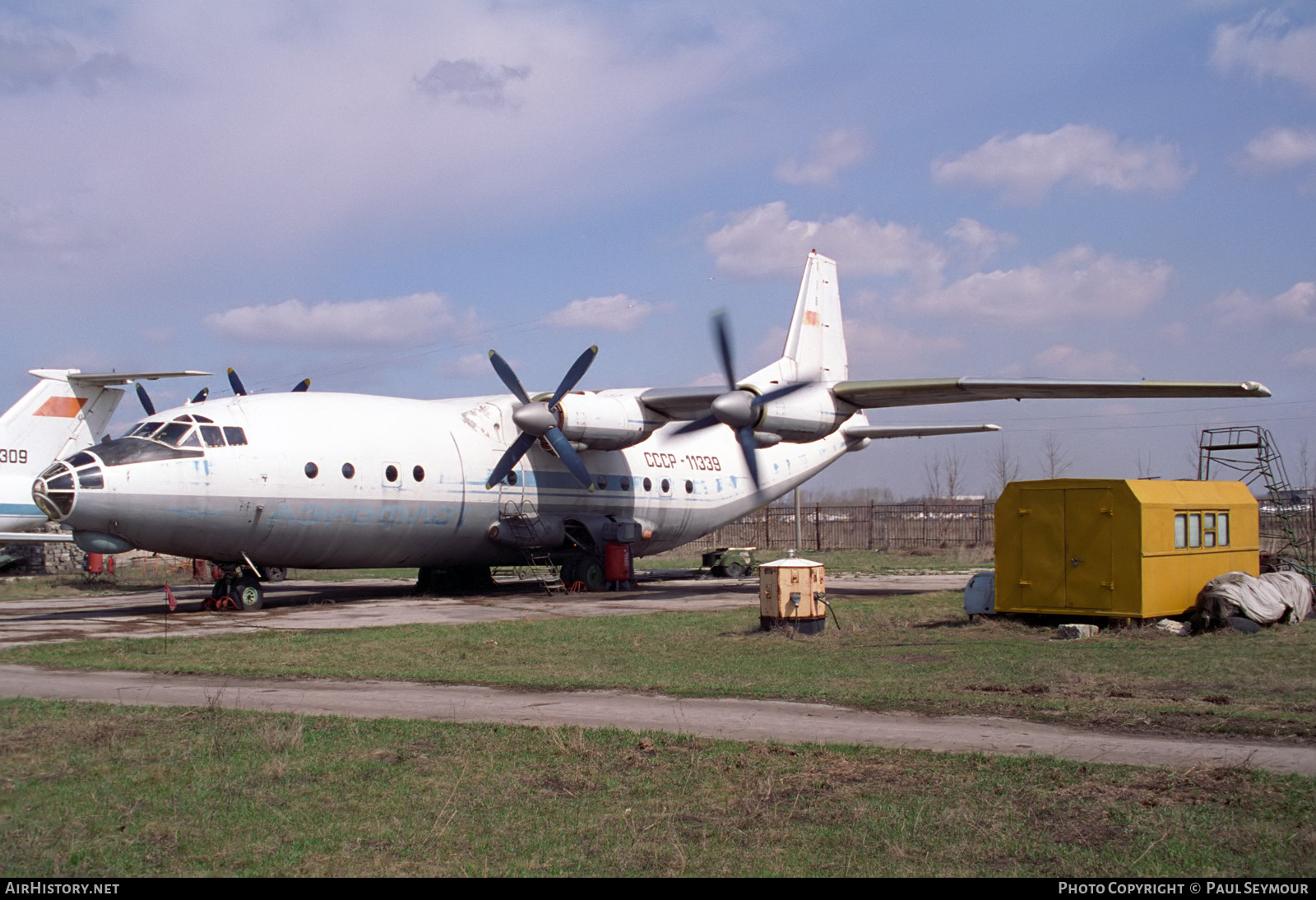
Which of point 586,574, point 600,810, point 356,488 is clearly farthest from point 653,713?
point 586,574

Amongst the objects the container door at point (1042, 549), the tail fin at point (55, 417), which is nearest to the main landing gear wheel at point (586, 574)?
the container door at point (1042, 549)

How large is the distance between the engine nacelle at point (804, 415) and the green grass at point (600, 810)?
58.0 ft

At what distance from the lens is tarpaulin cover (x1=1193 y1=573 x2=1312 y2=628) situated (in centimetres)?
1731

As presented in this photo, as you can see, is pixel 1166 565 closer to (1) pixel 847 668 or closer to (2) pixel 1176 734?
(1) pixel 847 668

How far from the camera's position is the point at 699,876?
19.7 feet

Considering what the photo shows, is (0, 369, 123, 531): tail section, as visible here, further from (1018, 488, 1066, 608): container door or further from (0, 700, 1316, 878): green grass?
(1018, 488, 1066, 608): container door

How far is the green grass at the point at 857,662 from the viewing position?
1095 cm

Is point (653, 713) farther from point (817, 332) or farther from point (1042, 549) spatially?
point (817, 332)

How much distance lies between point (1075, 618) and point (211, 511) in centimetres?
1660

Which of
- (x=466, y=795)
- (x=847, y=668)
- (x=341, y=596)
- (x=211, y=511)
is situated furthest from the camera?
(x=341, y=596)

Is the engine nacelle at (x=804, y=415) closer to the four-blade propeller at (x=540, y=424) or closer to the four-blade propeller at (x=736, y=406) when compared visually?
the four-blade propeller at (x=736, y=406)

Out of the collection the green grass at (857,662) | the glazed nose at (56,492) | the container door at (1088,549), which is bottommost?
the green grass at (857,662)

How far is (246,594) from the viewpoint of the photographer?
77.8 feet

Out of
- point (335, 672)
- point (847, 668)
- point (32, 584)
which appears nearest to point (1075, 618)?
point (847, 668)
